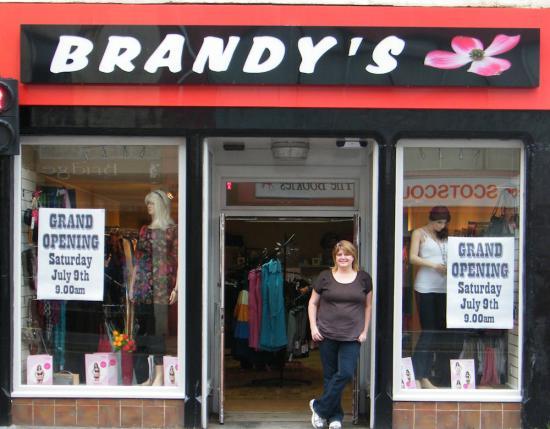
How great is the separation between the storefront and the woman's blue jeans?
0.98ft

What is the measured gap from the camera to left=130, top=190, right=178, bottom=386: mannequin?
6.36 m

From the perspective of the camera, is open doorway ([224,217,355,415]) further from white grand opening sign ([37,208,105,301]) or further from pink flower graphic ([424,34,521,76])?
pink flower graphic ([424,34,521,76])

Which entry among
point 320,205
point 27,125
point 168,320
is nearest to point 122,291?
point 168,320

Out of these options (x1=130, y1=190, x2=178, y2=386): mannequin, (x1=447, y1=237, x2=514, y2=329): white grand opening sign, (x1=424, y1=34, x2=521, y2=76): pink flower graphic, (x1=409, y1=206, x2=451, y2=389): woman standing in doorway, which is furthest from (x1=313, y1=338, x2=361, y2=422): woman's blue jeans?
(x1=424, y1=34, x2=521, y2=76): pink flower graphic

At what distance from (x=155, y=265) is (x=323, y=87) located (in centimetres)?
229

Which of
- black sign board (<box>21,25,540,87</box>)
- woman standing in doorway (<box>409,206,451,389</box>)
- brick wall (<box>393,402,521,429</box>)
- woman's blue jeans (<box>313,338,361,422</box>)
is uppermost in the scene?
black sign board (<box>21,25,540,87</box>)

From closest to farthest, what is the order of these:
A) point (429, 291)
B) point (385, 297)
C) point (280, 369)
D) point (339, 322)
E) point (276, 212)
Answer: point (339, 322) → point (385, 297) → point (429, 291) → point (276, 212) → point (280, 369)

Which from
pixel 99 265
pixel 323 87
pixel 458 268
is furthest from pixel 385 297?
pixel 99 265

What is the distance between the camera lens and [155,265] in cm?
643

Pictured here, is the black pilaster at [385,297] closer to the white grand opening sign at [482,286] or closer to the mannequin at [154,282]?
the white grand opening sign at [482,286]

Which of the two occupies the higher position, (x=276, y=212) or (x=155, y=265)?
(x=276, y=212)

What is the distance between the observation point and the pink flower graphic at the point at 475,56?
5941mm

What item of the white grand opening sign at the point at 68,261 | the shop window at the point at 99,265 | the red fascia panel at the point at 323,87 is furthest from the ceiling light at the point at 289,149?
the white grand opening sign at the point at 68,261

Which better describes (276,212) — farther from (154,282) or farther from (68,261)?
(68,261)
